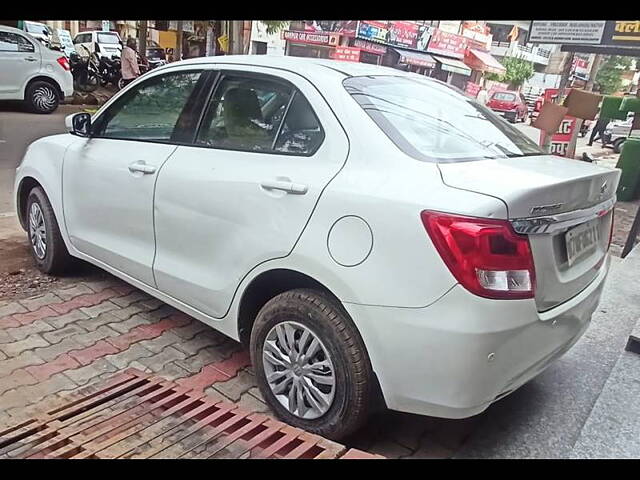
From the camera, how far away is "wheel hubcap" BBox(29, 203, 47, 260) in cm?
367

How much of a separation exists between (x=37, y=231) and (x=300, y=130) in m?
2.46

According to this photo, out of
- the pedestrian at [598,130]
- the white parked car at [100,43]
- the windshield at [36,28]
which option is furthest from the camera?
the white parked car at [100,43]

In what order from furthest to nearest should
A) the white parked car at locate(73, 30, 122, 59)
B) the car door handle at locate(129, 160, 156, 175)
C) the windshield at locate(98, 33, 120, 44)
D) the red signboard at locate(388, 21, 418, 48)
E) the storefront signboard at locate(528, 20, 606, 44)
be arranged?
the red signboard at locate(388, 21, 418, 48)
the windshield at locate(98, 33, 120, 44)
the white parked car at locate(73, 30, 122, 59)
the storefront signboard at locate(528, 20, 606, 44)
the car door handle at locate(129, 160, 156, 175)

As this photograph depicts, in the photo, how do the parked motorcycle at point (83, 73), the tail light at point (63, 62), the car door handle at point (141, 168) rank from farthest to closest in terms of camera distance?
the parked motorcycle at point (83, 73), the tail light at point (63, 62), the car door handle at point (141, 168)

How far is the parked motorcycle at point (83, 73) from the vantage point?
15.5 metres

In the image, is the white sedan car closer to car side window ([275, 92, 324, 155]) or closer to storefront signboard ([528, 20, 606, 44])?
car side window ([275, 92, 324, 155])

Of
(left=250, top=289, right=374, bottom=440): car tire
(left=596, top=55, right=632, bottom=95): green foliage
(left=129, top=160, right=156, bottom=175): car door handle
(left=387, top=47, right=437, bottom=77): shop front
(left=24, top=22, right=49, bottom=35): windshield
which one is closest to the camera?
(left=250, top=289, right=374, bottom=440): car tire

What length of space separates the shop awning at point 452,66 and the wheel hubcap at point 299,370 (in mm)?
26831

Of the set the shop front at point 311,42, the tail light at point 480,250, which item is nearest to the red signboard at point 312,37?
the shop front at point 311,42

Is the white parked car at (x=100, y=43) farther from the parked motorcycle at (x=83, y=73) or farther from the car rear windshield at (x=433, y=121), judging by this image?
the car rear windshield at (x=433, y=121)

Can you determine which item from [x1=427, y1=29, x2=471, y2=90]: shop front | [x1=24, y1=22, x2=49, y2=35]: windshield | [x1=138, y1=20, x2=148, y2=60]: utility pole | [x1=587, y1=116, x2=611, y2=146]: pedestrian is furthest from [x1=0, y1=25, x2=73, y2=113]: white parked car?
[x1=427, y1=29, x2=471, y2=90]: shop front

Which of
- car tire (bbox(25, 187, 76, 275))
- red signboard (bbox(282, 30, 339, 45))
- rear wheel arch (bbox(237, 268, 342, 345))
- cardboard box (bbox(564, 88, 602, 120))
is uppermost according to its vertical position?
red signboard (bbox(282, 30, 339, 45))

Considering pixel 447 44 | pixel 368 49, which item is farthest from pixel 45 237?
pixel 447 44

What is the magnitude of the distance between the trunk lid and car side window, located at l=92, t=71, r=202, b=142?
1.59 metres
